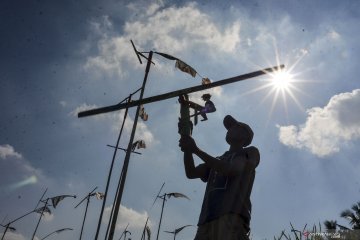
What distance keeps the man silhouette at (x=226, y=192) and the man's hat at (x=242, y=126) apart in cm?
22

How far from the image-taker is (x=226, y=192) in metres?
3.92

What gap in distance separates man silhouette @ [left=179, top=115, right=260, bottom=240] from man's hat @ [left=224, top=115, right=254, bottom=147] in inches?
8.8

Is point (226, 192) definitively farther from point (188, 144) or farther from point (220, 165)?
point (188, 144)

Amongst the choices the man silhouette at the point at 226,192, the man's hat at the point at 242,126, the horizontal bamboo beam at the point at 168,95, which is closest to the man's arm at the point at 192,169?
the man silhouette at the point at 226,192

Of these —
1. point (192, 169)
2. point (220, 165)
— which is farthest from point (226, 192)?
point (192, 169)

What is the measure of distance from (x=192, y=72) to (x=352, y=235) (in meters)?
10.5

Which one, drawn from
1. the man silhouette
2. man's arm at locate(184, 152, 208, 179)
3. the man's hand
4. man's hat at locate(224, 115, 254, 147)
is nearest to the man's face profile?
man's hat at locate(224, 115, 254, 147)

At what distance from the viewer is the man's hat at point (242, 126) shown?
4500mm

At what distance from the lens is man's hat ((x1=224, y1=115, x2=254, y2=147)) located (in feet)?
14.8

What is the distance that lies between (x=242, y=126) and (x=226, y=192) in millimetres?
986

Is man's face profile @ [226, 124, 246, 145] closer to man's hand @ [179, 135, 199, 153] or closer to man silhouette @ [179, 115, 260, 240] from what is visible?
man silhouette @ [179, 115, 260, 240]

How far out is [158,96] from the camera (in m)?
4.81

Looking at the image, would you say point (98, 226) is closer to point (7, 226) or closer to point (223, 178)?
point (7, 226)

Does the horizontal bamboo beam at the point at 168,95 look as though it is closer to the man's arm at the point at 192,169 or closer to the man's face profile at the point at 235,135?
the man's face profile at the point at 235,135
